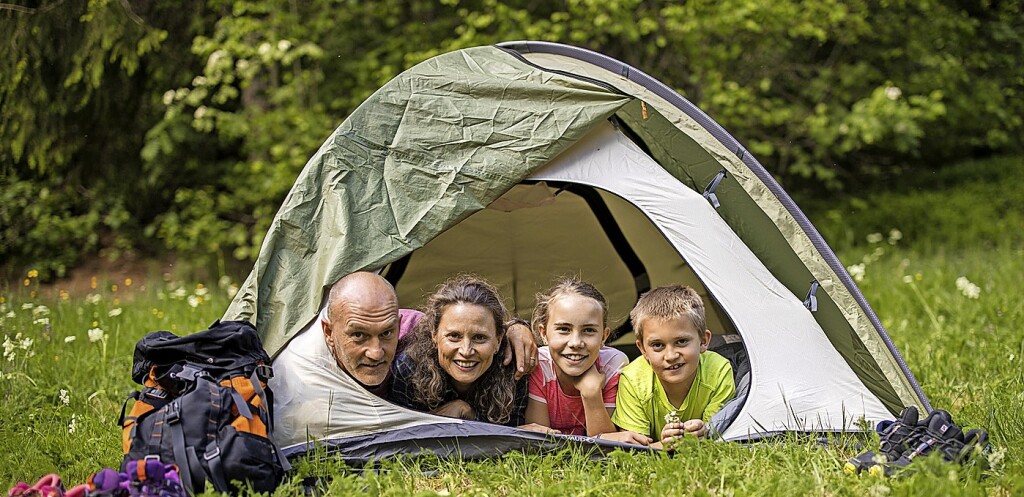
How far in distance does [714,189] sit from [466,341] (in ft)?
3.57

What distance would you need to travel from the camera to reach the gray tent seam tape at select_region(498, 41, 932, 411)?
10.4 feet

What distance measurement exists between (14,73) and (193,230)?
2.36 m

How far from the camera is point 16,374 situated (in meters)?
3.96

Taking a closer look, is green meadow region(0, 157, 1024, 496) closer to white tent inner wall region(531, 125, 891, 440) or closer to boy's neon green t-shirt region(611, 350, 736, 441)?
white tent inner wall region(531, 125, 891, 440)

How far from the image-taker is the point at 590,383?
127 inches

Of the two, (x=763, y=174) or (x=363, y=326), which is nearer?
(x=363, y=326)

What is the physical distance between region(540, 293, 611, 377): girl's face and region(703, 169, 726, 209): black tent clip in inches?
22.8

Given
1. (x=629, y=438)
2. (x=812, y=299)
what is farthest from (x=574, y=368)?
(x=812, y=299)

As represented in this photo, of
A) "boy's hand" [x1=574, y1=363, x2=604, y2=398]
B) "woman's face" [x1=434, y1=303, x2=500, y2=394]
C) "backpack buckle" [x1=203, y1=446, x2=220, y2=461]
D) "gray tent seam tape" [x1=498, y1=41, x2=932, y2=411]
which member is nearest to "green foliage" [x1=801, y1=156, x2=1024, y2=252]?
"gray tent seam tape" [x1=498, y1=41, x2=932, y2=411]

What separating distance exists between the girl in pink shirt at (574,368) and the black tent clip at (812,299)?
718 millimetres

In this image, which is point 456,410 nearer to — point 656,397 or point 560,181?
point 656,397

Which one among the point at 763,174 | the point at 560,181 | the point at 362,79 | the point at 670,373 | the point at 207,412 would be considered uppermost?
the point at 362,79

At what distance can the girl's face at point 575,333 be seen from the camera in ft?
10.5

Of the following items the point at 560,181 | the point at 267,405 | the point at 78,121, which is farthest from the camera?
the point at 78,121
